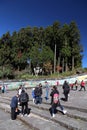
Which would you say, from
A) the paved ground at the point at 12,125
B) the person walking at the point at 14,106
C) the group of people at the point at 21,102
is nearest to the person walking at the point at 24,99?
the group of people at the point at 21,102

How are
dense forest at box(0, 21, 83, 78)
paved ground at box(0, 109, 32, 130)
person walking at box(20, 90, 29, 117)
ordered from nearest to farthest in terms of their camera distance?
paved ground at box(0, 109, 32, 130) → person walking at box(20, 90, 29, 117) → dense forest at box(0, 21, 83, 78)

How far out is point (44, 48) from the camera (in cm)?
6806

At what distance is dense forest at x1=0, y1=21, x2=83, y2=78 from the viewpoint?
67.8 metres

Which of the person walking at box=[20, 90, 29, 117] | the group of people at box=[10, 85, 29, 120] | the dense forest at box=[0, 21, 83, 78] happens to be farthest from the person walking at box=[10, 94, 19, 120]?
the dense forest at box=[0, 21, 83, 78]

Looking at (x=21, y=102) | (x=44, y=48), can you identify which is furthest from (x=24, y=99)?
(x=44, y=48)

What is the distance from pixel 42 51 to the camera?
66.2 metres

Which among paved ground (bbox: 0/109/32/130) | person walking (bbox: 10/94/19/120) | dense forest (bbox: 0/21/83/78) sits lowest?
paved ground (bbox: 0/109/32/130)

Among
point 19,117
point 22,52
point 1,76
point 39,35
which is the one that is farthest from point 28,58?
point 19,117

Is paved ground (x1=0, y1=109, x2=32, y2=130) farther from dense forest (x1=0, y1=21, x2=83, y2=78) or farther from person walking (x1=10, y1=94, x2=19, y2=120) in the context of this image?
dense forest (x1=0, y1=21, x2=83, y2=78)

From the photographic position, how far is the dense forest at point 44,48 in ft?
222

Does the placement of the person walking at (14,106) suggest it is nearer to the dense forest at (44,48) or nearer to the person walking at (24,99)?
the person walking at (24,99)

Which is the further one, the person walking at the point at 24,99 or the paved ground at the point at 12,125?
the person walking at the point at 24,99

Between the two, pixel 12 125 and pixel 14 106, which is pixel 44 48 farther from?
pixel 12 125

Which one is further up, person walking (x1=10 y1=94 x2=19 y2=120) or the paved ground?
person walking (x1=10 y1=94 x2=19 y2=120)
